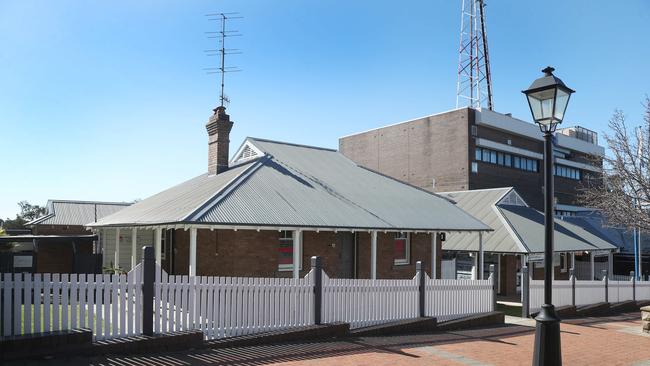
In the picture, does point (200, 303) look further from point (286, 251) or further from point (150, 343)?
point (286, 251)

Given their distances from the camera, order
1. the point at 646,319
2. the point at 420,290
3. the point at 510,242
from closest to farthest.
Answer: the point at 420,290, the point at 646,319, the point at 510,242

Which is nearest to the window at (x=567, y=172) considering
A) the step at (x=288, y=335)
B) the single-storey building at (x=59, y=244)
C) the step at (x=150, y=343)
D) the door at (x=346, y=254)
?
the single-storey building at (x=59, y=244)

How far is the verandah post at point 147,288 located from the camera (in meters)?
8.45

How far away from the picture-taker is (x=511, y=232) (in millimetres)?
24500

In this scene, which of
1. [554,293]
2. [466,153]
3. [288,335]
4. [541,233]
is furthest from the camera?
[466,153]

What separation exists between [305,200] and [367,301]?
18.1ft

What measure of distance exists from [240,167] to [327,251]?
4450 millimetres

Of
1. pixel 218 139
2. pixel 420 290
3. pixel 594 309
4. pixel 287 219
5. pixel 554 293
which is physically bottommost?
pixel 594 309

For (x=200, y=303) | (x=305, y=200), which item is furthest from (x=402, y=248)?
(x=200, y=303)

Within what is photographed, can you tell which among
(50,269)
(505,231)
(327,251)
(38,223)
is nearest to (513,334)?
(327,251)

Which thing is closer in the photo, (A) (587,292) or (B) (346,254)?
(B) (346,254)

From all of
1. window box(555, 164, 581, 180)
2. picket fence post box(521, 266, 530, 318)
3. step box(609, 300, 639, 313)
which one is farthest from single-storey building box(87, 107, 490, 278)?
window box(555, 164, 581, 180)

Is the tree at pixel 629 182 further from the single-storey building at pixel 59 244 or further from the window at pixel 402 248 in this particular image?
the single-storey building at pixel 59 244

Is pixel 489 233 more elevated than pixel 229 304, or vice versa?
pixel 489 233
